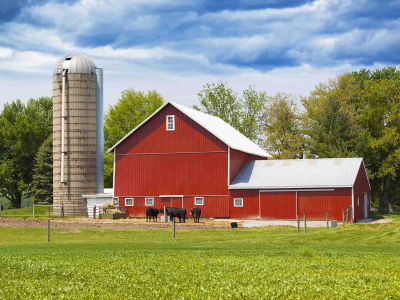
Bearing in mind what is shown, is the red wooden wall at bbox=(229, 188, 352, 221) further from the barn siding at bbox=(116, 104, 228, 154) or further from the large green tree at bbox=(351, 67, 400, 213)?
the large green tree at bbox=(351, 67, 400, 213)

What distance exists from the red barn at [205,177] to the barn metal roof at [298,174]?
3.5 inches

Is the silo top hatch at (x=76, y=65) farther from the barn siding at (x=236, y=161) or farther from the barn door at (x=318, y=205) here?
the barn door at (x=318, y=205)

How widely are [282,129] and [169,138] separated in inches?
1096

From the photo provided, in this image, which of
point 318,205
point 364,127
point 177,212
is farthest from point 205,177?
point 364,127

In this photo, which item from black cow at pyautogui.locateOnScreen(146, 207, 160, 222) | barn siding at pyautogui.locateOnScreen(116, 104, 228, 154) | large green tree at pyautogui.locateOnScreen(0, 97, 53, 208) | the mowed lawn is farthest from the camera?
large green tree at pyautogui.locateOnScreen(0, 97, 53, 208)

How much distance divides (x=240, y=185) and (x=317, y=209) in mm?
6740

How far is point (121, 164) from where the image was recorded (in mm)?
52000

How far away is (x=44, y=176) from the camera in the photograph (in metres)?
72.7

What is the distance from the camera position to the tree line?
200 feet

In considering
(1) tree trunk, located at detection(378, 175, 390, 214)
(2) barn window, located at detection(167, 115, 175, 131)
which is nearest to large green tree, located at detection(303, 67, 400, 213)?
(1) tree trunk, located at detection(378, 175, 390, 214)

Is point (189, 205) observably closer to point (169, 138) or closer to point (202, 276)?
point (169, 138)

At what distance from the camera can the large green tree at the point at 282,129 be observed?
238ft

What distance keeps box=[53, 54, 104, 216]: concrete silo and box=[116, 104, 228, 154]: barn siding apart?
5.59m

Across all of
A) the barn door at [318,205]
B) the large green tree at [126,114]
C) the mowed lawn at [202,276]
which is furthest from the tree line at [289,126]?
the mowed lawn at [202,276]
